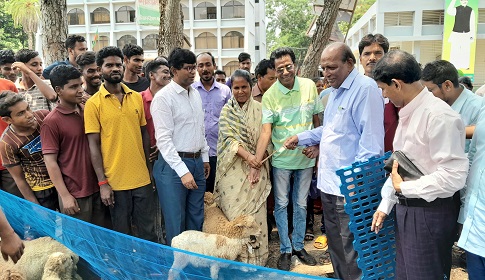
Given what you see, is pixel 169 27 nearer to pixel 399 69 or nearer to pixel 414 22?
pixel 399 69

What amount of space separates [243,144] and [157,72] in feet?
3.92

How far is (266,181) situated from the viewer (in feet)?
11.2

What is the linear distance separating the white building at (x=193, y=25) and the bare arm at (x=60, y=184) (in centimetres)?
2926

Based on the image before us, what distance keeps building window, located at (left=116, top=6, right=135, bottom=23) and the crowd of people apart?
1194 inches

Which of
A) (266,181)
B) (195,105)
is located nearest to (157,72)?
(195,105)

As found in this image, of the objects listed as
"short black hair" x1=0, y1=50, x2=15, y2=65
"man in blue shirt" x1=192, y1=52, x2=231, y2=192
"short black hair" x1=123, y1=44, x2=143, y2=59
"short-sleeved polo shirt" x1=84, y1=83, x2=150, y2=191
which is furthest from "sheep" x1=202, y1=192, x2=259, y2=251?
"short black hair" x1=0, y1=50, x2=15, y2=65

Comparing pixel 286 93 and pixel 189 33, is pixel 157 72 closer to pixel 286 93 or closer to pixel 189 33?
pixel 286 93

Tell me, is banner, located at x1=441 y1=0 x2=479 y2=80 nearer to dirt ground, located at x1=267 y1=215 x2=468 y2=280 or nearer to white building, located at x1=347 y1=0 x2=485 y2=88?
white building, located at x1=347 y1=0 x2=485 y2=88

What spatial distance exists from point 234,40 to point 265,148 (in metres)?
29.3

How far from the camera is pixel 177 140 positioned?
9.92 feet

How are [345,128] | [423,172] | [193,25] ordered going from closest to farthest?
1. [423,172]
2. [345,128]
3. [193,25]

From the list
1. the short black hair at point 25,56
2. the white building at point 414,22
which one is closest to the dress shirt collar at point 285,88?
the short black hair at point 25,56

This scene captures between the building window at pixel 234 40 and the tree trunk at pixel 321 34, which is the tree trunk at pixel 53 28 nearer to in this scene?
the tree trunk at pixel 321 34

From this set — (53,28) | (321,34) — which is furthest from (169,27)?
(321,34)
